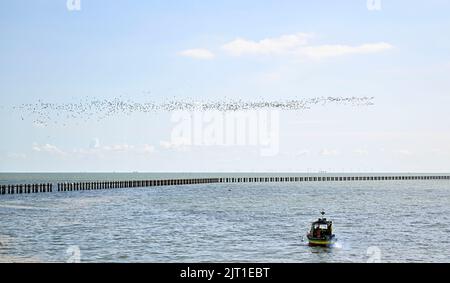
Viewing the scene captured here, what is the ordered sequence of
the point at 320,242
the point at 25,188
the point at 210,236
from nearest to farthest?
the point at 320,242 < the point at 210,236 < the point at 25,188

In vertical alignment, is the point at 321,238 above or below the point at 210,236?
above

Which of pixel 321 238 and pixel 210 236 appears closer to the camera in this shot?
pixel 321 238

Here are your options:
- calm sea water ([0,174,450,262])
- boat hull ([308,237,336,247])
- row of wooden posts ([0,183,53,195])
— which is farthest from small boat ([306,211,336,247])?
row of wooden posts ([0,183,53,195])

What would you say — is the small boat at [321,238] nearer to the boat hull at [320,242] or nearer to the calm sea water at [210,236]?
the boat hull at [320,242]

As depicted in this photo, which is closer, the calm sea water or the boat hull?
the calm sea water

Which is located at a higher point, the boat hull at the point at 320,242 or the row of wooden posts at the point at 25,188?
the boat hull at the point at 320,242

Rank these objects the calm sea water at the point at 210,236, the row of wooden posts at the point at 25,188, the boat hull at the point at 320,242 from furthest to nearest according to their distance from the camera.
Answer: the row of wooden posts at the point at 25,188 < the boat hull at the point at 320,242 < the calm sea water at the point at 210,236

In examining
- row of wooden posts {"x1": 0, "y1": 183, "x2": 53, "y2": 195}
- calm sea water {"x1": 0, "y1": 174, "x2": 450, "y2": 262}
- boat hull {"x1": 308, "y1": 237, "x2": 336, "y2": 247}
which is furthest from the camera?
row of wooden posts {"x1": 0, "y1": 183, "x2": 53, "y2": 195}

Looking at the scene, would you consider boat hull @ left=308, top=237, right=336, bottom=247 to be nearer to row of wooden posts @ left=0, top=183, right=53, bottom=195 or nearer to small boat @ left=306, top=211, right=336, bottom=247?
small boat @ left=306, top=211, right=336, bottom=247

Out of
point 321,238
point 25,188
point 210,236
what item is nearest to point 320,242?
point 321,238

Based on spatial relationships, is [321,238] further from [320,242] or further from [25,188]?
[25,188]

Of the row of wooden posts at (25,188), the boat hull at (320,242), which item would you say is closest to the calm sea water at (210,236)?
the boat hull at (320,242)
